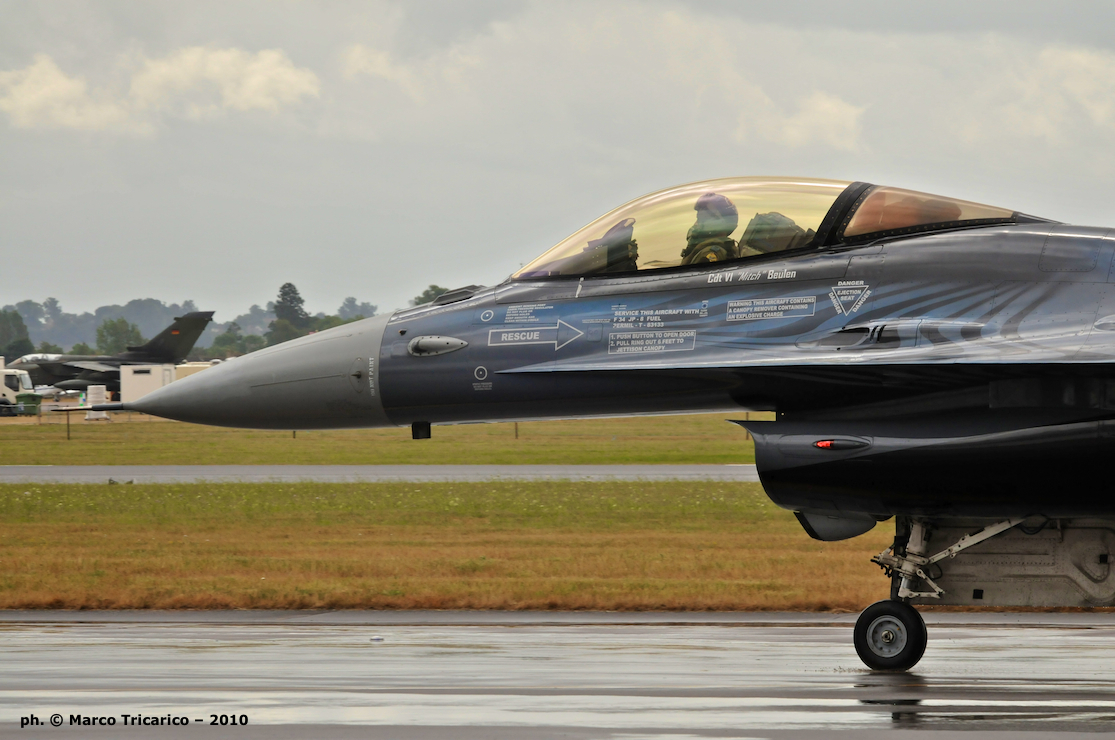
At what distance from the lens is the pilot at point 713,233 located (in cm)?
823

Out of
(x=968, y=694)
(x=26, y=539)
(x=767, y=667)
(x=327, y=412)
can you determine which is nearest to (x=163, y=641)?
(x=327, y=412)

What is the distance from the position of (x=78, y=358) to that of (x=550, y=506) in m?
64.2

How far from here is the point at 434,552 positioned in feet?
54.3

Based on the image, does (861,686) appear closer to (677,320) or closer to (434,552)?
(677,320)

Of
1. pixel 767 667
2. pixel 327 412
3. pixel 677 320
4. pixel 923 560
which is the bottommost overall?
pixel 767 667

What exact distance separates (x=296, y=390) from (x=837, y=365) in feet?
13.0

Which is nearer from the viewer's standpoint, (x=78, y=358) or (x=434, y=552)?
(x=434, y=552)

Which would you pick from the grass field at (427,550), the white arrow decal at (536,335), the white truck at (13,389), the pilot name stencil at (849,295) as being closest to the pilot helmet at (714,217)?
the pilot name stencil at (849,295)

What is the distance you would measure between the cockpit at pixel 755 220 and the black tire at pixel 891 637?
2716mm

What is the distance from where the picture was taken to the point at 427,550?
16.8 metres

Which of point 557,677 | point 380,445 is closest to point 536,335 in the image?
point 557,677

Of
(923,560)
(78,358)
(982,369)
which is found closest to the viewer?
(982,369)

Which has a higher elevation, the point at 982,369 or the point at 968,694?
the point at 982,369

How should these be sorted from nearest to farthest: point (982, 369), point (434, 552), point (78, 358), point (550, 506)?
point (982, 369), point (434, 552), point (550, 506), point (78, 358)
